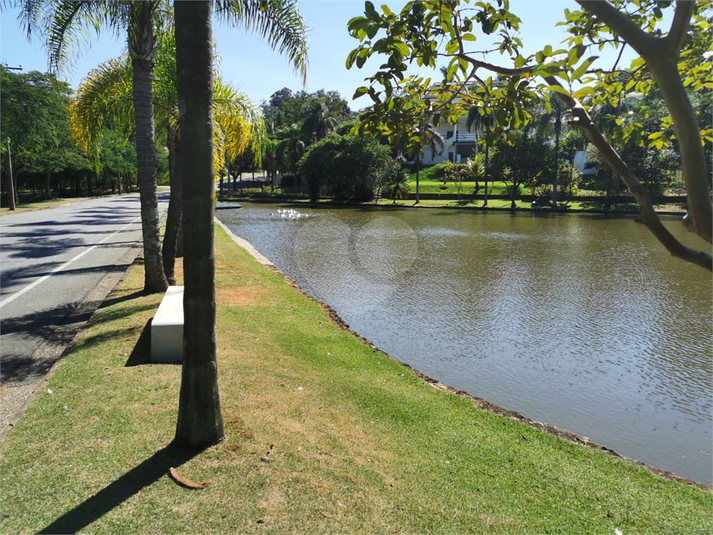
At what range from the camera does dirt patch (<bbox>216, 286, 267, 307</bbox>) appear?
1074 cm

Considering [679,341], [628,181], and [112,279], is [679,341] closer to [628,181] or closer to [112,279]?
[628,181]

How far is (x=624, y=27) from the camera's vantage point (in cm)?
241

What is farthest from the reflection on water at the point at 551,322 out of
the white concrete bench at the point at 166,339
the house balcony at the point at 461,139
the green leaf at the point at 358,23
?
the house balcony at the point at 461,139

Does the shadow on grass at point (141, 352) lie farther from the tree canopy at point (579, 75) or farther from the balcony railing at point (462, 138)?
the balcony railing at point (462, 138)

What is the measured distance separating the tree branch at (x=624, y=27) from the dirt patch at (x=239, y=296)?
29.5 feet

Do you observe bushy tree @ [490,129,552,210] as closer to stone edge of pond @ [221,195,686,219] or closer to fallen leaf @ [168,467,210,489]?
stone edge of pond @ [221,195,686,219]

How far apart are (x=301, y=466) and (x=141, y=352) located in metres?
3.55

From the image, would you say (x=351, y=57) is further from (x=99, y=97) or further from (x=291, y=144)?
(x=291, y=144)

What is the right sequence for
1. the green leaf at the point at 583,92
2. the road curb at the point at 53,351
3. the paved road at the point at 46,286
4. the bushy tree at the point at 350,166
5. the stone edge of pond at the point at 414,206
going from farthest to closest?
the bushy tree at the point at 350,166 < the stone edge of pond at the point at 414,206 < the paved road at the point at 46,286 < the road curb at the point at 53,351 < the green leaf at the point at 583,92

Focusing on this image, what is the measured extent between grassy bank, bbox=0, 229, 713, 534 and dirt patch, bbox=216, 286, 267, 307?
3.55 m

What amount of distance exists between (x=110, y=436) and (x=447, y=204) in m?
48.7

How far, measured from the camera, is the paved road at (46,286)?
681 centimetres

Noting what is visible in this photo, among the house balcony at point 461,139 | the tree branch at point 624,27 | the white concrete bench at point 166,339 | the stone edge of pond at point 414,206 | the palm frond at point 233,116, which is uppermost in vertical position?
the house balcony at point 461,139

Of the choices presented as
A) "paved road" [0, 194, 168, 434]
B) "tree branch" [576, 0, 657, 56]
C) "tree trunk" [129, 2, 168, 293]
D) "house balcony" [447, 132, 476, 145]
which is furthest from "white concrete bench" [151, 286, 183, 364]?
"house balcony" [447, 132, 476, 145]
